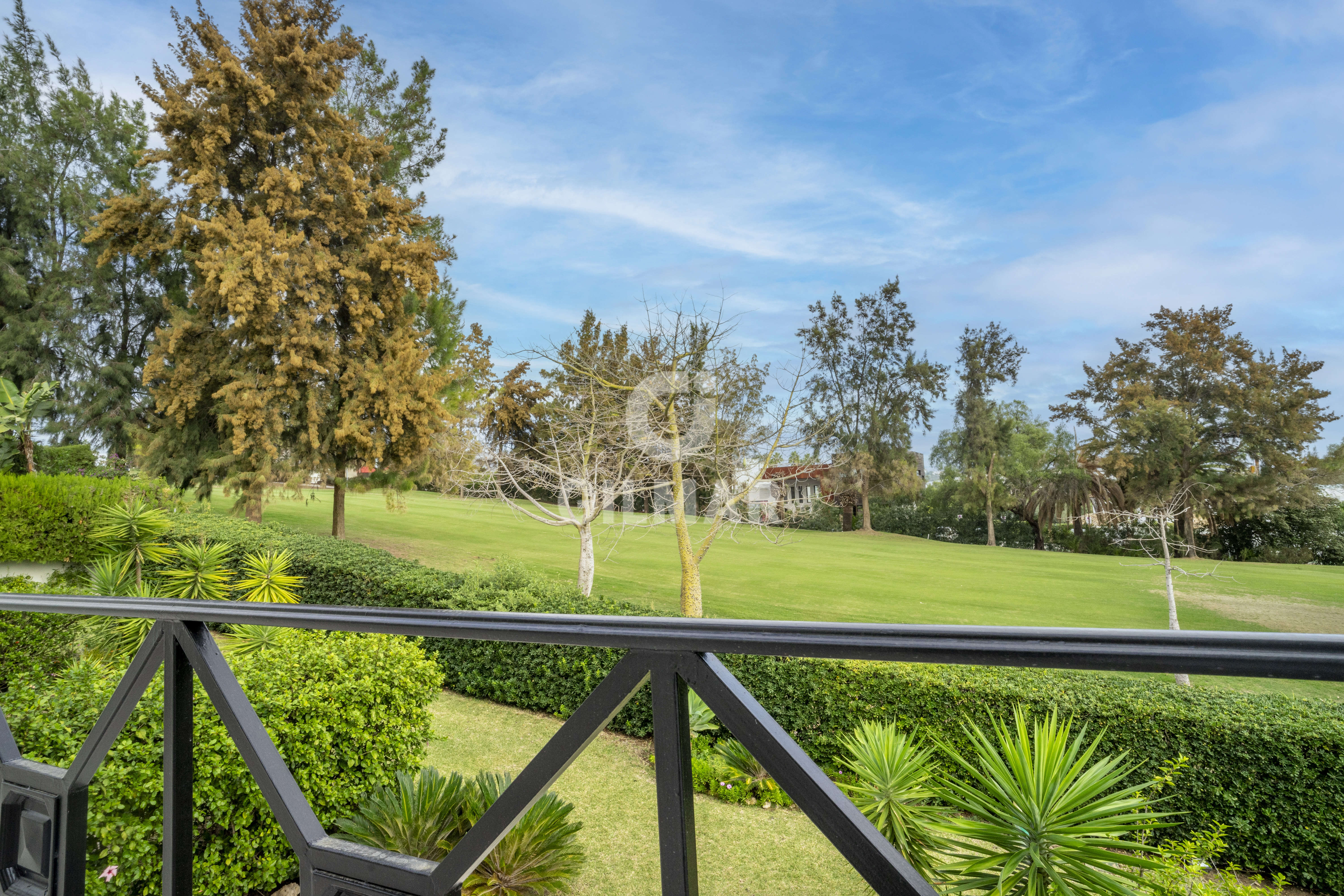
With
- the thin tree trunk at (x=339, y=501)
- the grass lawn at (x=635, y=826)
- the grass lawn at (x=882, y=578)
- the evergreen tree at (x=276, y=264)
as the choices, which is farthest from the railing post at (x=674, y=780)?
the thin tree trunk at (x=339, y=501)

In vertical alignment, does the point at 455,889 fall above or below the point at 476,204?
below

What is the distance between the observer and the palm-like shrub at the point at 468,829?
3.31 m

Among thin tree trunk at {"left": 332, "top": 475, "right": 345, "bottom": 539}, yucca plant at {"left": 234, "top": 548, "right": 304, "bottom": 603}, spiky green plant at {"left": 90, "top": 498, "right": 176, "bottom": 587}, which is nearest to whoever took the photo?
yucca plant at {"left": 234, "top": 548, "right": 304, "bottom": 603}

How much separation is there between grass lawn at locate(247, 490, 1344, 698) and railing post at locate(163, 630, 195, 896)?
1047cm

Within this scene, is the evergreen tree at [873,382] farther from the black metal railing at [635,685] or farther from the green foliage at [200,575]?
the black metal railing at [635,685]

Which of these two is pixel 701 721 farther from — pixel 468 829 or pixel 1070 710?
pixel 1070 710

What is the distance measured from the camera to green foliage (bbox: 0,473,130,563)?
878cm

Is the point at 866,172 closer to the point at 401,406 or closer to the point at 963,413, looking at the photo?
the point at 963,413

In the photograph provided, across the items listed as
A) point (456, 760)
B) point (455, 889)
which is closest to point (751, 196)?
point (456, 760)

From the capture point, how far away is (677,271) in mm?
24141

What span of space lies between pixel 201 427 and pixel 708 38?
15.6 meters

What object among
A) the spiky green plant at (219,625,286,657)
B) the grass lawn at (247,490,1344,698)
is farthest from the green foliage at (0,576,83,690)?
the grass lawn at (247,490,1344,698)

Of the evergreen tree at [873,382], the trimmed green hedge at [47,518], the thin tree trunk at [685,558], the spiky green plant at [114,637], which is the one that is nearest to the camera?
the spiky green plant at [114,637]

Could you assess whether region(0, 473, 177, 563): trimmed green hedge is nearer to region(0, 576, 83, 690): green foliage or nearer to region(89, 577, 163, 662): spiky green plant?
region(89, 577, 163, 662): spiky green plant
